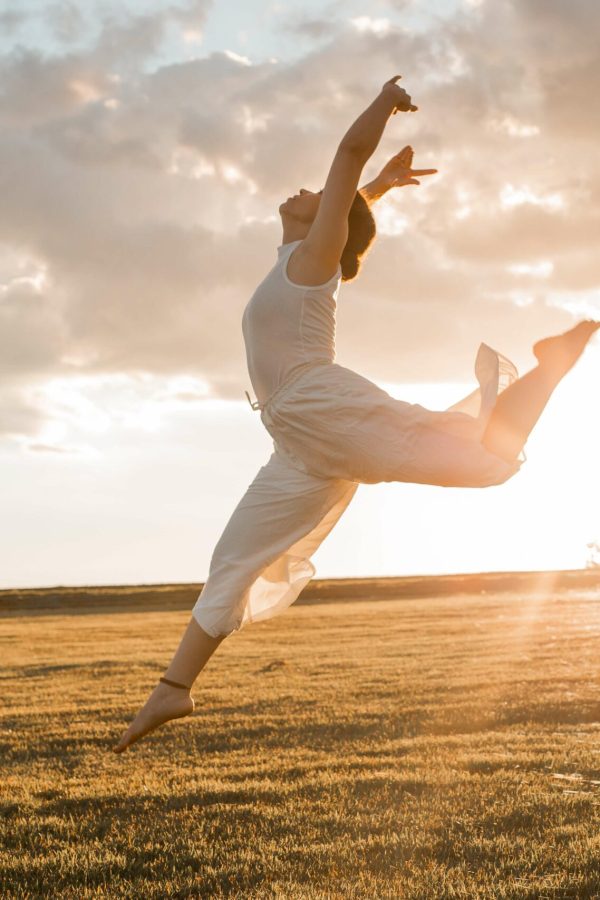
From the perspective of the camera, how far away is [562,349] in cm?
534

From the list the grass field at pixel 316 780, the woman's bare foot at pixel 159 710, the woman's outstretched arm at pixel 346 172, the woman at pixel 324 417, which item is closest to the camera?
the woman's outstretched arm at pixel 346 172

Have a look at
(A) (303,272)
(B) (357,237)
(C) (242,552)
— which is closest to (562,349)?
(B) (357,237)

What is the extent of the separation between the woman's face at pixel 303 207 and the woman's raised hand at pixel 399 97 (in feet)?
2.05

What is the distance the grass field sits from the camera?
19.6ft

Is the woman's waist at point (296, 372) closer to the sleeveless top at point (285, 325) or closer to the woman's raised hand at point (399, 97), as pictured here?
the sleeveless top at point (285, 325)

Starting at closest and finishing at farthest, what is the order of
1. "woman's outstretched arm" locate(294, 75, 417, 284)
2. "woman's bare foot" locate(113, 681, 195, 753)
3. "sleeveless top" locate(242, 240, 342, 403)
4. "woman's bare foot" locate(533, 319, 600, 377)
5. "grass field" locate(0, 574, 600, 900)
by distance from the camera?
"woman's outstretched arm" locate(294, 75, 417, 284), "sleeveless top" locate(242, 240, 342, 403), "woman's bare foot" locate(533, 319, 600, 377), "woman's bare foot" locate(113, 681, 195, 753), "grass field" locate(0, 574, 600, 900)

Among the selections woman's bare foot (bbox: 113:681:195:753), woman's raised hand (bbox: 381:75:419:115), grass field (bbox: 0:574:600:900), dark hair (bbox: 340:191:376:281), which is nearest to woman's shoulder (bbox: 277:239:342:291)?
dark hair (bbox: 340:191:376:281)

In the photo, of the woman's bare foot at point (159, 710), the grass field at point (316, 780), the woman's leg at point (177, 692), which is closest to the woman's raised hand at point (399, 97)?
the woman's leg at point (177, 692)

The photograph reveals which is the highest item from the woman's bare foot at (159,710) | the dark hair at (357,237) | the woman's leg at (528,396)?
the dark hair at (357,237)

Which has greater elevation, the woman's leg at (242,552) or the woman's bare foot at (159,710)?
the woman's leg at (242,552)

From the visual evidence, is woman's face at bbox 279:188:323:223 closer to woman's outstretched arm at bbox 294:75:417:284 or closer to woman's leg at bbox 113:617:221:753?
woman's outstretched arm at bbox 294:75:417:284

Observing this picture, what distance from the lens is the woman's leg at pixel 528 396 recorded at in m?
5.12

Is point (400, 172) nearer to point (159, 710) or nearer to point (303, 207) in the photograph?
point (303, 207)

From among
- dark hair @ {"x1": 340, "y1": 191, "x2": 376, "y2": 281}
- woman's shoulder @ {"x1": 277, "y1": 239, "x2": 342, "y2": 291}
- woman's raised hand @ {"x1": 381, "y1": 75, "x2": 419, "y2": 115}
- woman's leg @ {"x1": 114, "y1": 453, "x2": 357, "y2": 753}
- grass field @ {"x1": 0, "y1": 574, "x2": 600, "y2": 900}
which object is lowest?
grass field @ {"x1": 0, "y1": 574, "x2": 600, "y2": 900}
